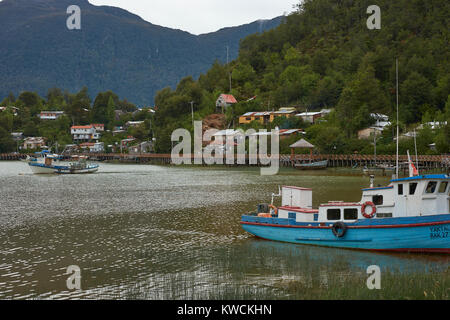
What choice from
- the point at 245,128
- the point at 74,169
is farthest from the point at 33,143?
the point at 74,169

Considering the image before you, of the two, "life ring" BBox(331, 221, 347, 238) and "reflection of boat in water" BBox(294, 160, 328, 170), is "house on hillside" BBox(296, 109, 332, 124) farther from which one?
"life ring" BBox(331, 221, 347, 238)

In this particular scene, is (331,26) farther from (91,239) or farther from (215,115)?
(91,239)

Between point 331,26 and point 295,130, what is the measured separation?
7714 cm

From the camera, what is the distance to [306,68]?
500 feet

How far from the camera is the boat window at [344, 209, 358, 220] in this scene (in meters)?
24.5

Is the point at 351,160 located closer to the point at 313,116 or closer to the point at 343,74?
the point at 313,116

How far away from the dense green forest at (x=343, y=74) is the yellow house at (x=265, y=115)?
18.8 feet

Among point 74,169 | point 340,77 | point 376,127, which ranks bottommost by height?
point 74,169
